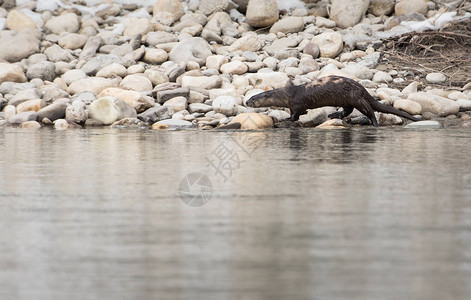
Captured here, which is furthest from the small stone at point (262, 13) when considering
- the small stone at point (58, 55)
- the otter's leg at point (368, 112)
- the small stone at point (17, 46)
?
the otter's leg at point (368, 112)

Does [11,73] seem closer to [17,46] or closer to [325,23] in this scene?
[17,46]

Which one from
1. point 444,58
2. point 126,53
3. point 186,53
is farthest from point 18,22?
point 444,58

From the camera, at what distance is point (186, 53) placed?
1702cm

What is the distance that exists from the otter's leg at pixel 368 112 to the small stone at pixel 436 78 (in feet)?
11.7

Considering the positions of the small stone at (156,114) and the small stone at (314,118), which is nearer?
the small stone at (314,118)

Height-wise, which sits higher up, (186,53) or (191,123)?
(186,53)

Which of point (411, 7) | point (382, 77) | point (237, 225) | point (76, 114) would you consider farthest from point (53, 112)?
point (411, 7)

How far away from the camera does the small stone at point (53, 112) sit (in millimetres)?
13562

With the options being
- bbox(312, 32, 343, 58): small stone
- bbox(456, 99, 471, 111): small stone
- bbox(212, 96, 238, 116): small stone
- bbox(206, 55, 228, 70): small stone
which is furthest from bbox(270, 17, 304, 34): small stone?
bbox(212, 96, 238, 116): small stone

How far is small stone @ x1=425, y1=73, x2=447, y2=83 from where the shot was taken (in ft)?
52.5

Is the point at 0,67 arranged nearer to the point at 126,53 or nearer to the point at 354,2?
the point at 126,53

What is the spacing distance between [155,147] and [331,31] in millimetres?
10132

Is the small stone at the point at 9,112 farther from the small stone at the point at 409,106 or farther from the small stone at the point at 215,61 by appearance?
the small stone at the point at 409,106

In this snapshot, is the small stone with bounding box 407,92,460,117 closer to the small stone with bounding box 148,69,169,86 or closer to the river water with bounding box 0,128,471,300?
the small stone with bounding box 148,69,169,86
